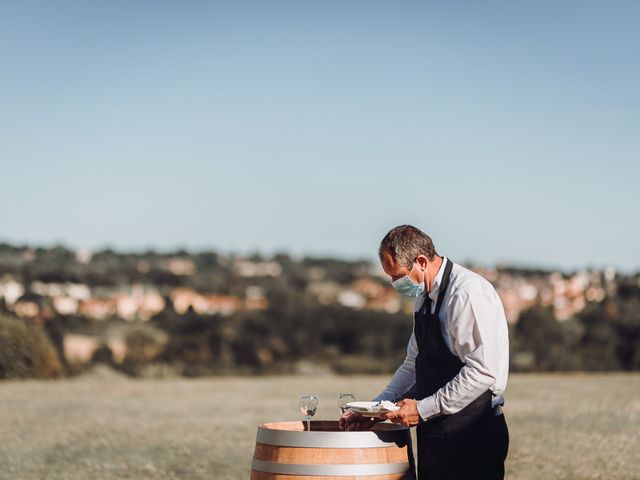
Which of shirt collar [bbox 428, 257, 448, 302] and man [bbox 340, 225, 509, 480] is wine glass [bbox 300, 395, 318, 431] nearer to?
man [bbox 340, 225, 509, 480]

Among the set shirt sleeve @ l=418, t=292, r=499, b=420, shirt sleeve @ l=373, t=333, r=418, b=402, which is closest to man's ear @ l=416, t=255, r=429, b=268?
shirt sleeve @ l=418, t=292, r=499, b=420

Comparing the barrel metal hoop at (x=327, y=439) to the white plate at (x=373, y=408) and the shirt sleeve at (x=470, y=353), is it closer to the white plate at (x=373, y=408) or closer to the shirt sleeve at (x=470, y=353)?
the white plate at (x=373, y=408)

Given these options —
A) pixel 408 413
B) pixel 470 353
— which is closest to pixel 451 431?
pixel 408 413

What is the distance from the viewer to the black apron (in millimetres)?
6688

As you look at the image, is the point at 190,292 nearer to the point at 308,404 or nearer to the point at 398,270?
the point at 308,404

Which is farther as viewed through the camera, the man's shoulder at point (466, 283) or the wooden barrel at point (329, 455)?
the man's shoulder at point (466, 283)

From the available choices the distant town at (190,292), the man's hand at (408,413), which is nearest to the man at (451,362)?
the man's hand at (408,413)

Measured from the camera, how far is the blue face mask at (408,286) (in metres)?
A: 6.75

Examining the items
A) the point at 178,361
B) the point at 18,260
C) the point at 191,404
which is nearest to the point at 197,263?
the point at 18,260

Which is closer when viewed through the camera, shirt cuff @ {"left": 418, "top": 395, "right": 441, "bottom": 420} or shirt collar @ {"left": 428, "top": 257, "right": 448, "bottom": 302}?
shirt cuff @ {"left": 418, "top": 395, "right": 441, "bottom": 420}

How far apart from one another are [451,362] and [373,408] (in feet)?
1.78

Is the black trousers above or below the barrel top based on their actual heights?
below

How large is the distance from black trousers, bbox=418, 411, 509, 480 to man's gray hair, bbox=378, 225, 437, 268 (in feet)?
3.39

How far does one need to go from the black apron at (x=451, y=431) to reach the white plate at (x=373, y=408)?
28 cm
